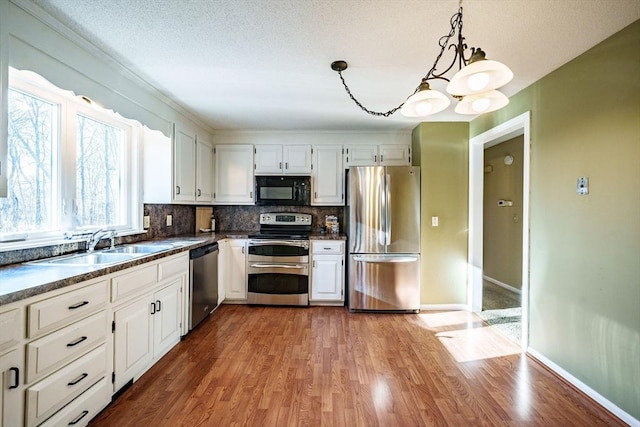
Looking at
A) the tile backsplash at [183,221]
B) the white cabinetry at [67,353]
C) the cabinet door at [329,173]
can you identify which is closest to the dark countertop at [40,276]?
the white cabinetry at [67,353]

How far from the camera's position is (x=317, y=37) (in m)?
1.76

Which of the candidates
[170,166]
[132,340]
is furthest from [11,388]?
[170,166]

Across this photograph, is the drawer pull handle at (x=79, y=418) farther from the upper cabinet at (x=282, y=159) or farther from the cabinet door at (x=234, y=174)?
the upper cabinet at (x=282, y=159)

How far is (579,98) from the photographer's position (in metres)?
1.96

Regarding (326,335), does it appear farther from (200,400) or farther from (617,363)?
(617,363)

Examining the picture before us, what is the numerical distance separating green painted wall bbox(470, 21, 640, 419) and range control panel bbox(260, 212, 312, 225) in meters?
2.49

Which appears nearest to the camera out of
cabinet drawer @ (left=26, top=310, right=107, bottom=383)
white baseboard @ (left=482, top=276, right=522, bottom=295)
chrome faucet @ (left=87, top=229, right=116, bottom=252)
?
cabinet drawer @ (left=26, top=310, right=107, bottom=383)

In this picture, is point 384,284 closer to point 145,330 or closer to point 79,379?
point 145,330

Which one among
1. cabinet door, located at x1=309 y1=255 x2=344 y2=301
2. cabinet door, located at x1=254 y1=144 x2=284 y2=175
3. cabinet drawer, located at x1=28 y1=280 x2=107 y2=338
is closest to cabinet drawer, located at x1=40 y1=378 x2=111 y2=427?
cabinet drawer, located at x1=28 y1=280 x2=107 y2=338

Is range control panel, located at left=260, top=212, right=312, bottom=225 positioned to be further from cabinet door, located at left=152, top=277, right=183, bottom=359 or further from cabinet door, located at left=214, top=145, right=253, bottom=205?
cabinet door, located at left=152, top=277, right=183, bottom=359

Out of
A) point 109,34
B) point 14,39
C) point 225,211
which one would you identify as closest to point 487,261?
point 225,211

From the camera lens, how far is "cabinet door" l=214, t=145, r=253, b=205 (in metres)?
3.90

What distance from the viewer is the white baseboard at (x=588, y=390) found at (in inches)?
65.2

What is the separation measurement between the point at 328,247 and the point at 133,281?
2.10 m
